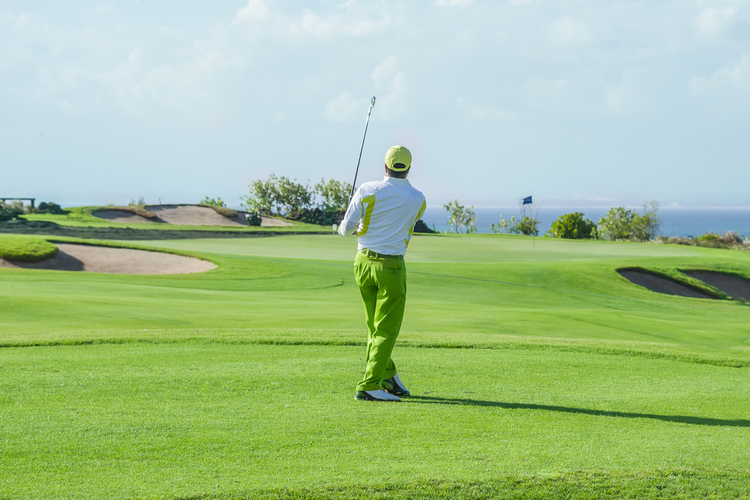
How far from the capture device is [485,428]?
4.58 meters

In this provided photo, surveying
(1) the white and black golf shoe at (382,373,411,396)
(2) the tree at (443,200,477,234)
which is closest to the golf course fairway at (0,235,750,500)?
(1) the white and black golf shoe at (382,373,411,396)

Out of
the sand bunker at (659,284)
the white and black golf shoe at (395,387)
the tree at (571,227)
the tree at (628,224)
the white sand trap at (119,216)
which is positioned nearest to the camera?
the white and black golf shoe at (395,387)

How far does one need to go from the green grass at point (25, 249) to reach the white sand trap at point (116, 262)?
0.58 feet

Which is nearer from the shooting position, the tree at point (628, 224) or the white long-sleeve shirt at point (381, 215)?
the white long-sleeve shirt at point (381, 215)

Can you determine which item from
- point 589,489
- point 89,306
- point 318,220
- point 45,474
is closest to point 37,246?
point 89,306

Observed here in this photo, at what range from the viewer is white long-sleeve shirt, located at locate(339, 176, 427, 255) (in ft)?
17.3

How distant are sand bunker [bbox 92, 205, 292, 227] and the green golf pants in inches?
1665

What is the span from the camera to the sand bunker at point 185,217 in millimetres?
44844

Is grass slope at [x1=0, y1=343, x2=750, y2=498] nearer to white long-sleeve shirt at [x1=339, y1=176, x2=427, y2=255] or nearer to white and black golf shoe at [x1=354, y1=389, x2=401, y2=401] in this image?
white and black golf shoe at [x1=354, y1=389, x2=401, y2=401]

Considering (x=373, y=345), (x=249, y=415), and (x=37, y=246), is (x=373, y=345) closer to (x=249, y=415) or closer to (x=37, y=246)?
(x=249, y=415)

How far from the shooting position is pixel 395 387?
18.6ft

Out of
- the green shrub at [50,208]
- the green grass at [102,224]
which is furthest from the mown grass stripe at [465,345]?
the green shrub at [50,208]

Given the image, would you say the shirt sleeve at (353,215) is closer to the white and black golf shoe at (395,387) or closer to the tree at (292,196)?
the white and black golf shoe at (395,387)

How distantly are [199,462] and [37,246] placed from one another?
1978cm
